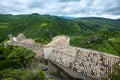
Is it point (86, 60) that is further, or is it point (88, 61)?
point (86, 60)

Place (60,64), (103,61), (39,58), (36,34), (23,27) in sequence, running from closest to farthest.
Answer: (103,61), (60,64), (39,58), (36,34), (23,27)

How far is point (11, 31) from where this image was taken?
161750 millimetres

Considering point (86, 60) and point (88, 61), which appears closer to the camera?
point (88, 61)

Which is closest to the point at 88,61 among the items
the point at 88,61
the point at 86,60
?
the point at 88,61

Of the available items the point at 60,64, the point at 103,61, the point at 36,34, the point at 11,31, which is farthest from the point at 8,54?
the point at 11,31

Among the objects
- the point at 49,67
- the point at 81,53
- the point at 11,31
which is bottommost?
the point at 11,31

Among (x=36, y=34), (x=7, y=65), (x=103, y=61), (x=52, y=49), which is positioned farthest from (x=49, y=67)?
(x=36, y=34)

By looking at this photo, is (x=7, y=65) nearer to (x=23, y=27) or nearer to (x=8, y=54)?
(x=8, y=54)

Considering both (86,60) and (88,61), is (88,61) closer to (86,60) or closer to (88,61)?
(88,61)

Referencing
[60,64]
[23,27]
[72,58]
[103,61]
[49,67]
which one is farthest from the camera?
[23,27]

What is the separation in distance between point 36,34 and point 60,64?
116191 mm

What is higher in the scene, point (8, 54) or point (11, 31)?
point (8, 54)

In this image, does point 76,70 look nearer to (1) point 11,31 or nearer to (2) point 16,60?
(2) point 16,60

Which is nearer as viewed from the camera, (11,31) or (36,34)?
(36,34)
